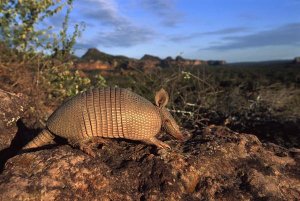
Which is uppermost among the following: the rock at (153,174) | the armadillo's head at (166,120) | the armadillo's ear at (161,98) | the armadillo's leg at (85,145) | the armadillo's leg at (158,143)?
the armadillo's ear at (161,98)

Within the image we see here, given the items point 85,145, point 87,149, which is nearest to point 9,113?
point 85,145

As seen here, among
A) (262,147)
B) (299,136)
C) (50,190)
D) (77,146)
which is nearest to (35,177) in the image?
(50,190)

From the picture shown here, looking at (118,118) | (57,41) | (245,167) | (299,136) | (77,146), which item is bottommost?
(299,136)

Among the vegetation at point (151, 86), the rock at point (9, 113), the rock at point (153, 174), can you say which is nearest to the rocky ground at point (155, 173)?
the rock at point (153, 174)

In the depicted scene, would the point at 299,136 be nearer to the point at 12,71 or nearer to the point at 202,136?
the point at 202,136

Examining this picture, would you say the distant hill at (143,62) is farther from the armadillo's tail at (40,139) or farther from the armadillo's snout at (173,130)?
the armadillo's tail at (40,139)

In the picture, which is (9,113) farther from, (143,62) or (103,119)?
(143,62)

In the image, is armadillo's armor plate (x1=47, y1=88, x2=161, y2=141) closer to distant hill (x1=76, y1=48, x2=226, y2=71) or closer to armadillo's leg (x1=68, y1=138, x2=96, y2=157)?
armadillo's leg (x1=68, y1=138, x2=96, y2=157)
